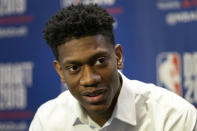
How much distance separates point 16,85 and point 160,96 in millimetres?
1474

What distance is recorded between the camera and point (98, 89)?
1.14m

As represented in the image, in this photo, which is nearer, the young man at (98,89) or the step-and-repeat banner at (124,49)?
the young man at (98,89)

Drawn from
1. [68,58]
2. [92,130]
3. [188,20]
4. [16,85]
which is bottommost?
[16,85]

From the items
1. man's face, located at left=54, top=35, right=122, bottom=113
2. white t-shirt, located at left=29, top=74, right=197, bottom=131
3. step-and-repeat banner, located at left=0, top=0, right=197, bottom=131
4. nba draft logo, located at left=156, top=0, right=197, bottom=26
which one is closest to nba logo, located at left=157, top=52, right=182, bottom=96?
step-and-repeat banner, located at left=0, top=0, right=197, bottom=131

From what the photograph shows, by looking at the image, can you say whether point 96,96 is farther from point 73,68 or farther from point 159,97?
point 159,97

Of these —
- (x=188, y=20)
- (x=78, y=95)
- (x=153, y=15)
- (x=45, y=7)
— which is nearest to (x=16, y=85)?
(x=45, y=7)

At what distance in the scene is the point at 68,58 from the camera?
3.84 ft

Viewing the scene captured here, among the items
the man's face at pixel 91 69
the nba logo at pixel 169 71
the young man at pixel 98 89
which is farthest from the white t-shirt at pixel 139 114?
the nba logo at pixel 169 71

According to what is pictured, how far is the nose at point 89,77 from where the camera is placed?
113 centimetres

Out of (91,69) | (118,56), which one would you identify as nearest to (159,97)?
(118,56)

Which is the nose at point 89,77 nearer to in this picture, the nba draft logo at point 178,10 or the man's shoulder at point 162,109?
the man's shoulder at point 162,109

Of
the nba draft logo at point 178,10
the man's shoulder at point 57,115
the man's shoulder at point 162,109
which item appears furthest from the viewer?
the nba draft logo at point 178,10

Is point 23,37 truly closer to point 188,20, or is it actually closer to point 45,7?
point 45,7

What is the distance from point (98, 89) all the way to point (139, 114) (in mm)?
249
